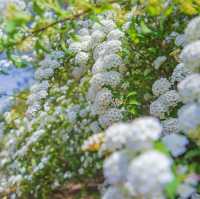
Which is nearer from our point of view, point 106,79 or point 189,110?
point 189,110

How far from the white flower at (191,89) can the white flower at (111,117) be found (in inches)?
47.5

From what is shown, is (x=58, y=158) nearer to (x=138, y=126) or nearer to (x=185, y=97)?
(x=185, y=97)

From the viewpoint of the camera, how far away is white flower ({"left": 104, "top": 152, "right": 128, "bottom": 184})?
2.03 metres

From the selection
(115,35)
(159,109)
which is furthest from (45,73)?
(159,109)

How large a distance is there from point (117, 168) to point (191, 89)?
65 centimetres

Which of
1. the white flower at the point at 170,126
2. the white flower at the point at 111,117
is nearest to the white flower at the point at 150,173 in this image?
the white flower at the point at 170,126

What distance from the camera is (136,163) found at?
192cm

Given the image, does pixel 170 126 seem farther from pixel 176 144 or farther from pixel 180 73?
pixel 176 144

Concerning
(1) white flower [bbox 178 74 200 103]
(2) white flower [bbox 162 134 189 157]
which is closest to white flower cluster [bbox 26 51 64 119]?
(1) white flower [bbox 178 74 200 103]

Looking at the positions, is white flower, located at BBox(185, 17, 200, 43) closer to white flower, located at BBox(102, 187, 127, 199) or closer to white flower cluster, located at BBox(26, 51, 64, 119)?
white flower, located at BBox(102, 187, 127, 199)

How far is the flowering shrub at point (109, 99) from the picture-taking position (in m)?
2.07

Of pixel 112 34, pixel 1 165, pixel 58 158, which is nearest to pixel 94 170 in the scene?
pixel 58 158

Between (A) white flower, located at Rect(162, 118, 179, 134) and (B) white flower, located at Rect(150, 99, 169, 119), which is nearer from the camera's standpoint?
(A) white flower, located at Rect(162, 118, 179, 134)

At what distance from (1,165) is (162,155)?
542 cm
